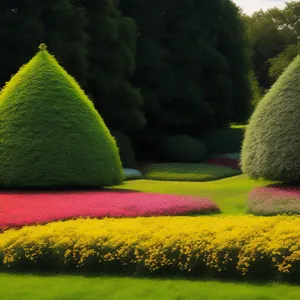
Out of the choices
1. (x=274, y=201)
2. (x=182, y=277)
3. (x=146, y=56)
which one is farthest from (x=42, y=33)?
(x=182, y=277)

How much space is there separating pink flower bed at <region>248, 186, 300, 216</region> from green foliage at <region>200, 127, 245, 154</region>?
20.3m

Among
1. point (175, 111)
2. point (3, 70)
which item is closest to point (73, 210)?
point (3, 70)

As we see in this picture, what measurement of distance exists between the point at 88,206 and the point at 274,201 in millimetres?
3961

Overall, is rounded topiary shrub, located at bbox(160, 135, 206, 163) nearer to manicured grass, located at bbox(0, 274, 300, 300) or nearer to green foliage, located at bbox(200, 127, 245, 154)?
green foliage, located at bbox(200, 127, 245, 154)

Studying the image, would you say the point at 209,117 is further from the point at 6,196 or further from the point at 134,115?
the point at 6,196

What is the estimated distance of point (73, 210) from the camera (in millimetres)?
12812

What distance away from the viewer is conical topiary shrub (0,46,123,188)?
16219 mm

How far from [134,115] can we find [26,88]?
41.0 feet

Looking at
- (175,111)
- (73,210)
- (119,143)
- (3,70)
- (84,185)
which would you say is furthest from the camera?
(175,111)

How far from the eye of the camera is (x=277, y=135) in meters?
15.6

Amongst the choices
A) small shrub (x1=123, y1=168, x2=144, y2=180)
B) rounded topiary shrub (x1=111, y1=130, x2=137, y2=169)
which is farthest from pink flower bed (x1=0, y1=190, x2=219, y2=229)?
rounded topiary shrub (x1=111, y1=130, x2=137, y2=169)

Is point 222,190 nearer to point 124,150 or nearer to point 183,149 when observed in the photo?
point 124,150

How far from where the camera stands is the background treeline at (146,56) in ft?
86.6

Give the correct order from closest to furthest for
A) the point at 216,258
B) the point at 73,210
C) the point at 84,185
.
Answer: the point at 216,258 < the point at 73,210 < the point at 84,185
